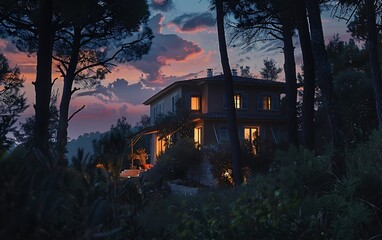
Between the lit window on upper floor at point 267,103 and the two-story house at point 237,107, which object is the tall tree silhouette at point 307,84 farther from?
the lit window on upper floor at point 267,103

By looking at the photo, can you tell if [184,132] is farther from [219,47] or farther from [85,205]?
[85,205]

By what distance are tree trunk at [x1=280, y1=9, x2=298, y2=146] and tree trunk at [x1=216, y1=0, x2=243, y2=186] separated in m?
2.22

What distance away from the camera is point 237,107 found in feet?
108

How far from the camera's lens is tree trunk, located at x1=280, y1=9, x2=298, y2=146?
1812cm

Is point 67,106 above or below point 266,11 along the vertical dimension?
below

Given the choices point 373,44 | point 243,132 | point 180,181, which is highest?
point 373,44

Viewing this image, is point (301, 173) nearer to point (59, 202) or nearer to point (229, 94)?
point (59, 202)

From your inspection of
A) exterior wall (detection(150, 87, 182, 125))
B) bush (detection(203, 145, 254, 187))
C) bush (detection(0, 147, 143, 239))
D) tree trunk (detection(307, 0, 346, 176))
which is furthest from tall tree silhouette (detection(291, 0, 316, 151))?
exterior wall (detection(150, 87, 182, 125))

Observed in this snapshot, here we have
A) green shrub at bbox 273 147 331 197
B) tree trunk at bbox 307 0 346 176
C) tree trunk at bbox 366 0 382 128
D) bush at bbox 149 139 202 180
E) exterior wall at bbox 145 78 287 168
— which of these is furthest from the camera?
exterior wall at bbox 145 78 287 168

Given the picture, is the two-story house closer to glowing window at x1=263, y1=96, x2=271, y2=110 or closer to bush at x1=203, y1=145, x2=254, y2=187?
glowing window at x1=263, y1=96, x2=271, y2=110

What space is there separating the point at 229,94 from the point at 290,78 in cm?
260

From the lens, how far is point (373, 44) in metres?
18.8

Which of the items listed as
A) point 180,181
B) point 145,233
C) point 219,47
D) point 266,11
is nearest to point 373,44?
point 266,11

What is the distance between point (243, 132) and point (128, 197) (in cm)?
2925
